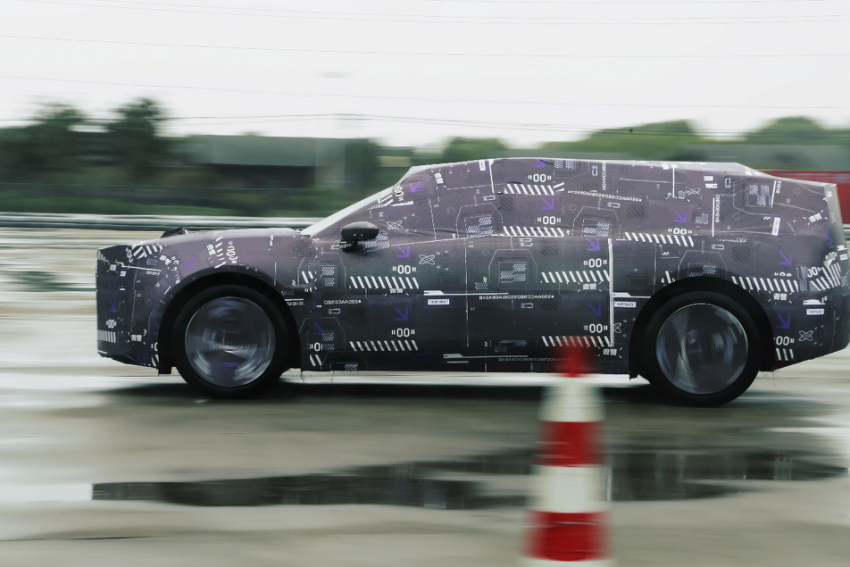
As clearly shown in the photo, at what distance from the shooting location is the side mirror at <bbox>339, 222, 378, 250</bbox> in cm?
691

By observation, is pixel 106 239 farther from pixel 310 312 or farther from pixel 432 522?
pixel 432 522

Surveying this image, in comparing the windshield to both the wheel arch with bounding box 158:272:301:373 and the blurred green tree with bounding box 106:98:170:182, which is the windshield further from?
the blurred green tree with bounding box 106:98:170:182

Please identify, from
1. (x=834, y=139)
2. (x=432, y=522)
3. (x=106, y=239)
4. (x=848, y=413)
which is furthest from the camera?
(x=834, y=139)

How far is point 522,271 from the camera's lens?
22.6ft

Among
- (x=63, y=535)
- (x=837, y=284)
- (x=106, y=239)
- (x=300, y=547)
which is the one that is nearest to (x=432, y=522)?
(x=300, y=547)

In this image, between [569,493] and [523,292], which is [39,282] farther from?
[569,493]

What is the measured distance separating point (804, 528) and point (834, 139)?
39712 millimetres

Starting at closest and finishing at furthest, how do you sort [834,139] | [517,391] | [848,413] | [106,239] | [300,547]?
[300,547] < [848,413] < [517,391] < [106,239] < [834,139]

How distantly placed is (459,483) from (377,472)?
43 cm

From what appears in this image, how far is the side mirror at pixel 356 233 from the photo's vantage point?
6.91m

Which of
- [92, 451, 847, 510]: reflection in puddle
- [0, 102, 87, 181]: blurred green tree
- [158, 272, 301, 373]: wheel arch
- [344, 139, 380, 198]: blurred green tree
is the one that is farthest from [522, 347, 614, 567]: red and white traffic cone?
[0, 102, 87, 181]: blurred green tree

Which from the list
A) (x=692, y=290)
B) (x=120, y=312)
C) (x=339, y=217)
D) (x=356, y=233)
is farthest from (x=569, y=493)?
(x=120, y=312)

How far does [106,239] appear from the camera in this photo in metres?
24.0

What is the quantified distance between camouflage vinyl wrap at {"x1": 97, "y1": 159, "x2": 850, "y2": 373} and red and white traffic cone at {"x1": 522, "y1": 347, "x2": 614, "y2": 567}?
386 cm
